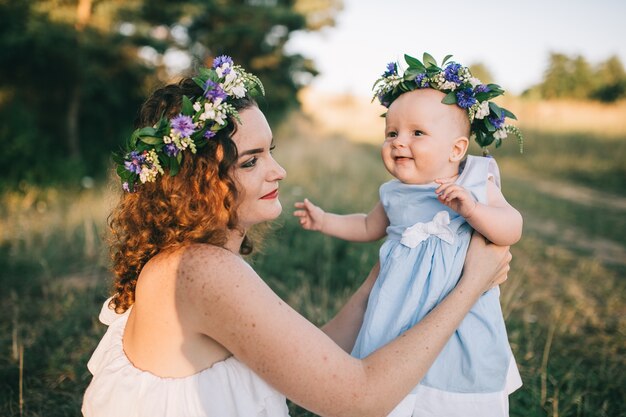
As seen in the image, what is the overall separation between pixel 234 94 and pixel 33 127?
9385 millimetres

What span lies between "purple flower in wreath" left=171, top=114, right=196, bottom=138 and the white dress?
921 millimetres

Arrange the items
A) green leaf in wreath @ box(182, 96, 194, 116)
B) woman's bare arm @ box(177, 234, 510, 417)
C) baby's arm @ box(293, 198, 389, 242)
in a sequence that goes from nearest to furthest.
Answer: woman's bare arm @ box(177, 234, 510, 417), green leaf in wreath @ box(182, 96, 194, 116), baby's arm @ box(293, 198, 389, 242)

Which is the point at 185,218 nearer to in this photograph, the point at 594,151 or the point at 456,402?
the point at 456,402

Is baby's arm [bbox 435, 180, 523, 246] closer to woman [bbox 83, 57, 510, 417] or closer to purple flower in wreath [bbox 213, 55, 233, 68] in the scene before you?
woman [bbox 83, 57, 510, 417]

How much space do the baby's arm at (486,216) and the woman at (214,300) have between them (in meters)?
0.08

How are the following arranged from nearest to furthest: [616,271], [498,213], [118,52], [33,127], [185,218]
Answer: [185,218]
[498,213]
[616,271]
[33,127]
[118,52]

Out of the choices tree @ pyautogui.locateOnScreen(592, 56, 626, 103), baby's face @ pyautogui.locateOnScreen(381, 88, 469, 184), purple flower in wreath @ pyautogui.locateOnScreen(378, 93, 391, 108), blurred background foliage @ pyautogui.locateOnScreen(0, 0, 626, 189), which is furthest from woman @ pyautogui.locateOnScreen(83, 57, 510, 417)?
tree @ pyautogui.locateOnScreen(592, 56, 626, 103)

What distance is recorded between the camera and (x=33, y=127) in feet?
29.8

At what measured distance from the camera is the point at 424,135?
78.5 inches

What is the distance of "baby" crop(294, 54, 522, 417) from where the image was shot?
174cm

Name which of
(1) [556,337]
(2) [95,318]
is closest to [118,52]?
(2) [95,318]

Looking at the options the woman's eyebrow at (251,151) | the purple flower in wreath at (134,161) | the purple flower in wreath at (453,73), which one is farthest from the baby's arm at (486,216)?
the purple flower in wreath at (134,161)

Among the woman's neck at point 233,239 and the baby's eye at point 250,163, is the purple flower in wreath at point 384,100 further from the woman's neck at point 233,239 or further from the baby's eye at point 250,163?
the woman's neck at point 233,239

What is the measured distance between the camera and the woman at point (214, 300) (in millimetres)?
1438
